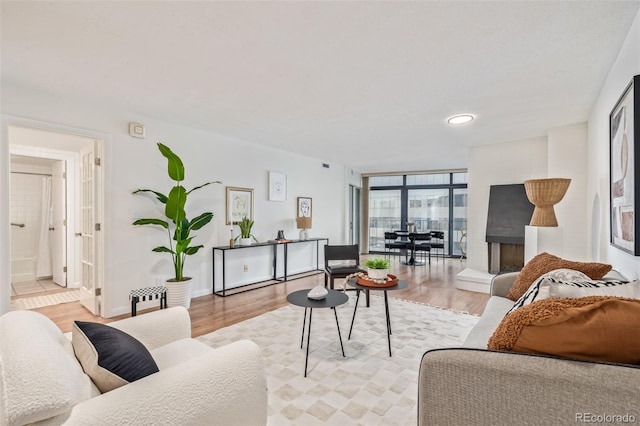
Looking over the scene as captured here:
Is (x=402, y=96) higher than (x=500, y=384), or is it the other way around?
(x=402, y=96)

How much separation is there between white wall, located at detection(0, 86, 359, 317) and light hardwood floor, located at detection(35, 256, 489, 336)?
0.46 meters

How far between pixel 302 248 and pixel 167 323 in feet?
14.1

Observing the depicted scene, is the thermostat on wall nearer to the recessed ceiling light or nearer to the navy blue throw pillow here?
the navy blue throw pillow

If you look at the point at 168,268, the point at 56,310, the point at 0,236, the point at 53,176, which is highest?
the point at 53,176

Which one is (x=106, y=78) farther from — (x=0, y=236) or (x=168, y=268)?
(x=168, y=268)

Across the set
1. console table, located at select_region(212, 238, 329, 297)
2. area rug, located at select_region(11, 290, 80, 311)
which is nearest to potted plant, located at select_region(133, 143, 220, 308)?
console table, located at select_region(212, 238, 329, 297)

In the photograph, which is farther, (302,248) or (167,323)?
(302,248)

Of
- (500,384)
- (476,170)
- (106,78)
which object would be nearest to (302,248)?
(476,170)

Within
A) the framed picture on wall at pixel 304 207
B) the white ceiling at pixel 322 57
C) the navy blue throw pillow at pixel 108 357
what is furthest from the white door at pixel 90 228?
the framed picture on wall at pixel 304 207

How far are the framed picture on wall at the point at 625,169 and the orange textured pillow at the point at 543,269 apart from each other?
212 mm

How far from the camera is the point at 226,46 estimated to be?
209cm

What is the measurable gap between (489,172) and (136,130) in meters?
5.14

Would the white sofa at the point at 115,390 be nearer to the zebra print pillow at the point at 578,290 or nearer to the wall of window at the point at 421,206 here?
the zebra print pillow at the point at 578,290

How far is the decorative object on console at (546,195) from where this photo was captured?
10.7ft
